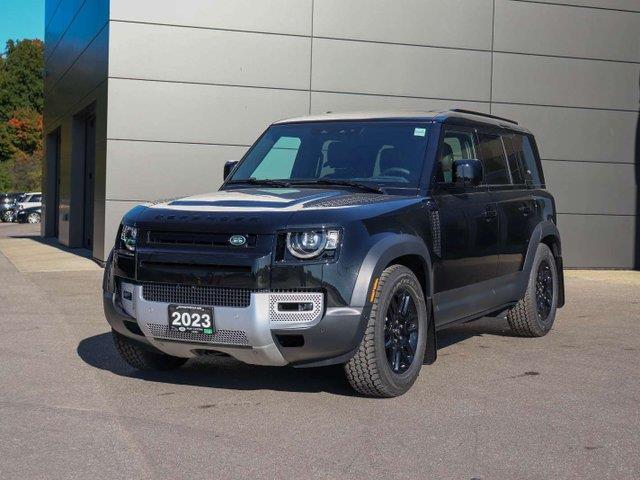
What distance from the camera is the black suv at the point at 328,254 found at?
219 inches

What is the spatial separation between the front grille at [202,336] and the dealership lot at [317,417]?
0.41 meters

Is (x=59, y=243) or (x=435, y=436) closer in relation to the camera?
(x=435, y=436)

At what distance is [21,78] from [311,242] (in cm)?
8036

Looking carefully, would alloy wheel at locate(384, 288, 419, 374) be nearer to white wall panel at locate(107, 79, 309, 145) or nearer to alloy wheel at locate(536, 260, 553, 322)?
alloy wheel at locate(536, 260, 553, 322)

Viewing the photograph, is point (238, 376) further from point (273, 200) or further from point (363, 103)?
point (363, 103)

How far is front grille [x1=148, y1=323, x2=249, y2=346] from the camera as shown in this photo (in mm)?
5578

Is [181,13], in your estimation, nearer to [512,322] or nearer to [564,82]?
[564,82]

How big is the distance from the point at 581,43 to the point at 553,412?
1339cm

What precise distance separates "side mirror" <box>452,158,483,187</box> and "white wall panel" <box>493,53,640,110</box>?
1098 cm

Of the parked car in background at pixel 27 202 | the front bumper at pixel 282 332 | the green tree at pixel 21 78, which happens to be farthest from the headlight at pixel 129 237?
the green tree at pixel 21 78


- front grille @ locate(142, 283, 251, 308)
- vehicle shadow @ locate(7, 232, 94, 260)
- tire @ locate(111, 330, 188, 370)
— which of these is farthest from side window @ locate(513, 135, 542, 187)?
vehicle shadow @ locate(7, 232, 94, 260)

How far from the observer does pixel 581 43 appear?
58.2 feet

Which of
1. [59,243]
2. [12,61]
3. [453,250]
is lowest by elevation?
[59,243]

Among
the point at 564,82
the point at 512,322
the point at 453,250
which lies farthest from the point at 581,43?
the point at 453,250
